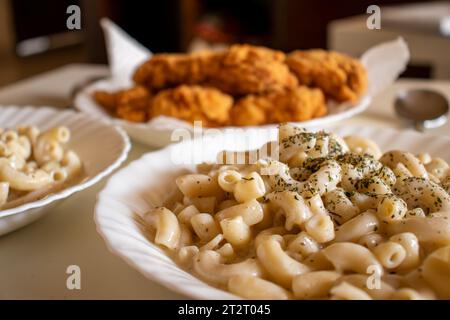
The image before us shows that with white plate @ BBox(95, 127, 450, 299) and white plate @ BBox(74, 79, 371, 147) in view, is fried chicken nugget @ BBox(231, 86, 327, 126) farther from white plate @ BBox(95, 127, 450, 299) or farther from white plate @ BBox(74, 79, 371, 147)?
white plate @ BBox(95, 127, 450, 299)

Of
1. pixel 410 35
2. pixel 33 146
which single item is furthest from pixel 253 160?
pixel 410 35

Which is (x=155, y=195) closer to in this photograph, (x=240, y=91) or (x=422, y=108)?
(x=240, y=91)

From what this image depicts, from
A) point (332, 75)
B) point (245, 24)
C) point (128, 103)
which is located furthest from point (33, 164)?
point (245, 24)

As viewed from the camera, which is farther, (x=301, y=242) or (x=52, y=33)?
(x=52, y=33)

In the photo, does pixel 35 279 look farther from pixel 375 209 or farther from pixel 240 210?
pixel 375 209

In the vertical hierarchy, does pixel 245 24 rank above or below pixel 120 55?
below

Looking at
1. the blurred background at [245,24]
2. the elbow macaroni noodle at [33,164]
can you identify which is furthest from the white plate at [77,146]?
the blurred background at [245,24]
